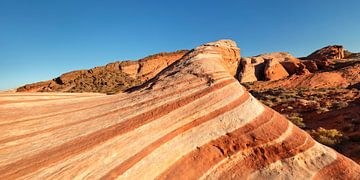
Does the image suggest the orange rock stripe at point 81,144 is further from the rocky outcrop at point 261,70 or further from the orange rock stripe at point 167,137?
the rocky outcrop at point 261,70

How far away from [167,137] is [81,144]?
43.8 inches

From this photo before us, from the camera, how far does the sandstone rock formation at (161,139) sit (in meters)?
2.70

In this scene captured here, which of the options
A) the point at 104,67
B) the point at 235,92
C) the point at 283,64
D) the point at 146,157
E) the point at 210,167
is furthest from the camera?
the point at 104,67

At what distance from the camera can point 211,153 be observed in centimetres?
335

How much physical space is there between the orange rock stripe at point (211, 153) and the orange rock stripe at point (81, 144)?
2.46 ft

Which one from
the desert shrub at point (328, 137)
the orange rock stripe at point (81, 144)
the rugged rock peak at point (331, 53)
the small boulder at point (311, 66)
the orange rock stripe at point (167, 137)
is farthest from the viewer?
the rugged rock peak at point (331, 53)

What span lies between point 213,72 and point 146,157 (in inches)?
90.9

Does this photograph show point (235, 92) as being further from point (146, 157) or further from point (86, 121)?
point (86, 121)

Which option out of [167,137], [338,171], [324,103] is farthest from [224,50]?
[324,103]

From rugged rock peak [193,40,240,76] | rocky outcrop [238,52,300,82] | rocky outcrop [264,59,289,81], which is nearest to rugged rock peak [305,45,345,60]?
rocky outcrop [238,52,300,82]

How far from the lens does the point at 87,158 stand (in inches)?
105

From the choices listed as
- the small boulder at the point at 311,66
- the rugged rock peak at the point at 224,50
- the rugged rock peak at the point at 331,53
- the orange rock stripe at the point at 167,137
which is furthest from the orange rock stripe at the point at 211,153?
the rugged rock peak at the point at 331,53

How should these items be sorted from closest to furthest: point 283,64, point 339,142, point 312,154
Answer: point 312,154, point 339,142, point 283,64

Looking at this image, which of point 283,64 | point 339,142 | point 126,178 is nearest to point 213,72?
point 126,178
